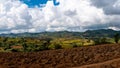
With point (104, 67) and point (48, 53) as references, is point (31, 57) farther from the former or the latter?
point (104, 67)

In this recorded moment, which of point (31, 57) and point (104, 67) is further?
point (31, 57)

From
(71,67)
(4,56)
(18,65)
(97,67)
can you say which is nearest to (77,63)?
(71,67)

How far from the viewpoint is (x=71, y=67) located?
99.3ft

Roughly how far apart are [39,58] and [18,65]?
4.16 meters

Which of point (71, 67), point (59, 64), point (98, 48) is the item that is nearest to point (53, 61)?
point (59, 64)

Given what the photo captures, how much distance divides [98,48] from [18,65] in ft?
50.5

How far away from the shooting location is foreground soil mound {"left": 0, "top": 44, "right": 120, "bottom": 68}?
3092cm

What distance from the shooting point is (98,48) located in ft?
132

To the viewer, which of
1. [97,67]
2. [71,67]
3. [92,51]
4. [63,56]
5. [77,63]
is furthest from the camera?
[92,51]

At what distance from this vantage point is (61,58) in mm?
34312

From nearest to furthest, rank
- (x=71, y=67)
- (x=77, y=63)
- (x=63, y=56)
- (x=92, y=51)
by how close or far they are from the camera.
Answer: (x=71, y=67) < (x=77, y=63) < (x=63, y=56) < (x=92, y=51)

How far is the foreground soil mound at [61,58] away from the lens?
30922 mm

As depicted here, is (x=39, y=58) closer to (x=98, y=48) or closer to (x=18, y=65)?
(x=18, y=65)

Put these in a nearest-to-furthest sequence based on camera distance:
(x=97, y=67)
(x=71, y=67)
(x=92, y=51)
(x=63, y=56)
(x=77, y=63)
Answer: (x=97, y=67) < (x=71, y=67) < (x=77, y=63) < (x=63, y=56) < (x=92, y=51)
